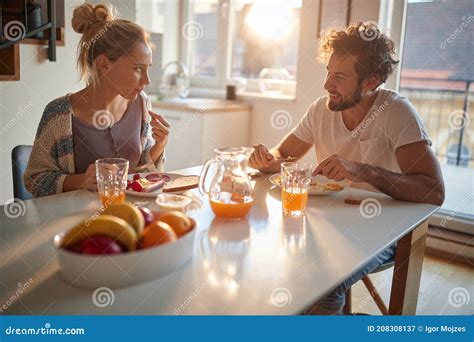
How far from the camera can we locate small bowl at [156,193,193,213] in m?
1.12

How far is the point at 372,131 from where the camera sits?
1.67m

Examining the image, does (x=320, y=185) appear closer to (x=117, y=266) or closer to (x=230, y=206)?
(x=230, y=206)

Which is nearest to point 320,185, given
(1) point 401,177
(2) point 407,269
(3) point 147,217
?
(1) point 401,177

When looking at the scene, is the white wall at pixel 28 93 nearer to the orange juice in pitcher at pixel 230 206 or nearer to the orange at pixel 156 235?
the orange juice in pitcher at pixel 230 206

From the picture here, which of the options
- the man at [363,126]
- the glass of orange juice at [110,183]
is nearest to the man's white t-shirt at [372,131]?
the man at [363,126]

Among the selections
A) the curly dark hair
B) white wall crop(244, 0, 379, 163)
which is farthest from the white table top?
white wall crop(244, 0, 379, 163)

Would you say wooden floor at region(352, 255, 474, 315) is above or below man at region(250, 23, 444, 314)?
below

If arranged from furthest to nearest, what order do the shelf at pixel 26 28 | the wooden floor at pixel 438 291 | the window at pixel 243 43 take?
the window at pixel 243 43 < the shelf at pixel 26 28 < the wooden floor at pixel 438 291

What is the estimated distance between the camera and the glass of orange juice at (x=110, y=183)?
1161mm

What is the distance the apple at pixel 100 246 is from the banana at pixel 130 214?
6 cm

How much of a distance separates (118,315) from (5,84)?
6.54 feet

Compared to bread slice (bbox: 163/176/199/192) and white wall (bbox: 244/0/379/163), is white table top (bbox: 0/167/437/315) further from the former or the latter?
white wall (bbox: 244/0/379/163)

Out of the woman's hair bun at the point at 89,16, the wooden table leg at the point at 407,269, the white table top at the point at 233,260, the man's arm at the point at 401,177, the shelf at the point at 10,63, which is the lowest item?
Answer: the wooden table leg at the point at 407,269

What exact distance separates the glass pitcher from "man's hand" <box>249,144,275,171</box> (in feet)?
1.39
